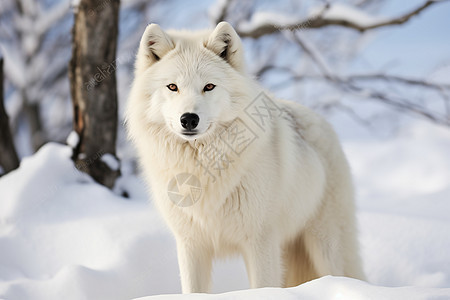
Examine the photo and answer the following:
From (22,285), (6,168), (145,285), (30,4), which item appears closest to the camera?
(22,285)

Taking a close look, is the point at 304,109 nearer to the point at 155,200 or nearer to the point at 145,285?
the point at 155,200

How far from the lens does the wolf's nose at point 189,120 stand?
221 cm

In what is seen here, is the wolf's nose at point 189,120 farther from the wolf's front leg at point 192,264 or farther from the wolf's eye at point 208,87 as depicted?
the wolf's front leg at point 192,264

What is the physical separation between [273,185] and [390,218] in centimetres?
239

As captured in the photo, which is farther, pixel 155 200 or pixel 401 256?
pixel 401 256

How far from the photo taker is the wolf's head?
2283mm

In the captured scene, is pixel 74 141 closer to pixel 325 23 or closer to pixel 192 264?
pixel 192 264

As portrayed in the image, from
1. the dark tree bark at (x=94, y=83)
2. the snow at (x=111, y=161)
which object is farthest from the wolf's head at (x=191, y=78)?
the snow at (x=111, y=161)

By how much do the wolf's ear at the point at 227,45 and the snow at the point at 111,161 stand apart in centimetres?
267

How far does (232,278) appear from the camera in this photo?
3.60 meters

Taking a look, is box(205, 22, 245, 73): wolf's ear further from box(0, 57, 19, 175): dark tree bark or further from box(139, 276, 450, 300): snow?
box(0, 57, 19, 175): dark tree bark

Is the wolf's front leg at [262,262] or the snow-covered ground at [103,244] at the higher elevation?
the wolf's front leg at [262,262]

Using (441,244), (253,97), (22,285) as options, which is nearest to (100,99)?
(22,285)

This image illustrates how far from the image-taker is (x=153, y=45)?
2.60 m
